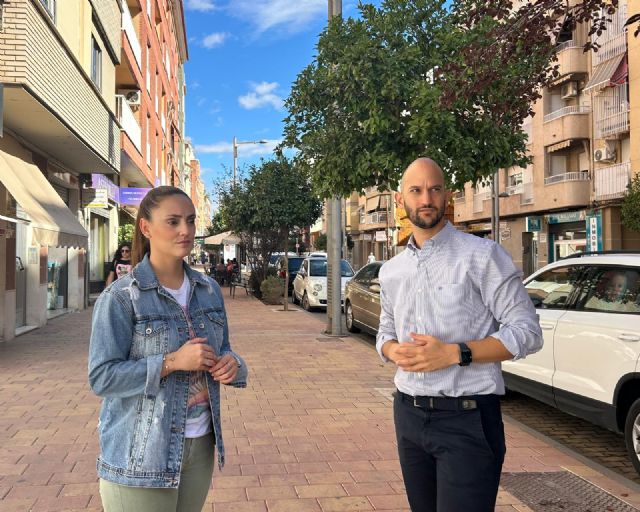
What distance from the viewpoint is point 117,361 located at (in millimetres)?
1912

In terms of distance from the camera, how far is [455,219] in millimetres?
37750

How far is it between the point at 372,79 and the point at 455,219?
97.2 feet

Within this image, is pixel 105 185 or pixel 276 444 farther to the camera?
pixel 105 185

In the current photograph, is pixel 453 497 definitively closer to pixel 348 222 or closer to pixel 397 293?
pixel 397 293

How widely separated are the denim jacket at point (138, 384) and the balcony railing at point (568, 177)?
27.8m

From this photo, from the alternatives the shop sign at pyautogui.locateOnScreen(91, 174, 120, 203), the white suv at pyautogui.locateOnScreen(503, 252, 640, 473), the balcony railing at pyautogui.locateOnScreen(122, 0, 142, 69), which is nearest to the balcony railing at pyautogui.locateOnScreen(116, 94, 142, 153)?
the shop sign at pyautogui.locateOnScreen(91, 174, 120, 203)

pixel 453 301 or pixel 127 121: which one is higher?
pixel 127 121

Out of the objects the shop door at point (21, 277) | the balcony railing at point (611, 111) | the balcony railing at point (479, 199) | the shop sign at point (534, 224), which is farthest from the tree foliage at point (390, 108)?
the balcony railing at point (479, 199)

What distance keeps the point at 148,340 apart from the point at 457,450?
1.10m

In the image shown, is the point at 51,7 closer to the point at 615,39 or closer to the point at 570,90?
the point at 615,39

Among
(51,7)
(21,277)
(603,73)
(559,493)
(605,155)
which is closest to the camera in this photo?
(559,493)

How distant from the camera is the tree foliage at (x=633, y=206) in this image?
2131cm

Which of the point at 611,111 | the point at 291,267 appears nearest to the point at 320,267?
the point at 291,267

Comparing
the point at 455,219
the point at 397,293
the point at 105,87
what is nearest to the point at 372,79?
the point at 397,293
